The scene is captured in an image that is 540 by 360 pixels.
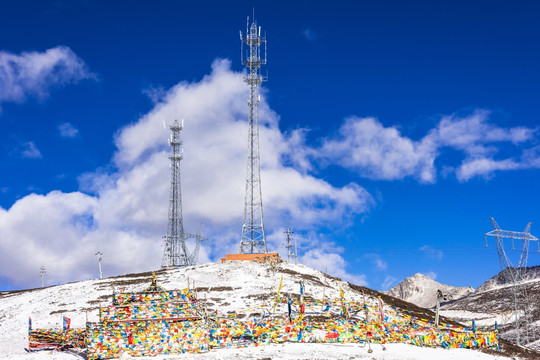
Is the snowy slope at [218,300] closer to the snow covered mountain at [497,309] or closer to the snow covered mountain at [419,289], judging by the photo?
the snow covered mountain at [497,309]

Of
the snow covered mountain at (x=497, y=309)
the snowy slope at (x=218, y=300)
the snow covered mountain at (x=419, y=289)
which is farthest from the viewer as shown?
the snow covered mountain at (x=419, y=289)

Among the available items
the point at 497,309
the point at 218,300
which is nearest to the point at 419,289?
the point at 497,309

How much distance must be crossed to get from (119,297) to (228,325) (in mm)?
8576

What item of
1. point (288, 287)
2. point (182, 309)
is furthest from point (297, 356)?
point (288, 287)

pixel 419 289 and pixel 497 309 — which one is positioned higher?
pixel 419 289

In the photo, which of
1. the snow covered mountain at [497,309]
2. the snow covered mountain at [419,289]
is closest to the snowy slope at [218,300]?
the snow covered mountain at [497,309]

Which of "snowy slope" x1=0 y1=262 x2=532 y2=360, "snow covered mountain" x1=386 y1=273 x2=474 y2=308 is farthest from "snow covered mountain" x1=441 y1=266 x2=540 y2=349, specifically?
"snow covered mountain" x1=386 y1=273 x2=474 y2=308

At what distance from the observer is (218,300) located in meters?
52.2

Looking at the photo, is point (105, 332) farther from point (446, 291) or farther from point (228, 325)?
point (446, 291)

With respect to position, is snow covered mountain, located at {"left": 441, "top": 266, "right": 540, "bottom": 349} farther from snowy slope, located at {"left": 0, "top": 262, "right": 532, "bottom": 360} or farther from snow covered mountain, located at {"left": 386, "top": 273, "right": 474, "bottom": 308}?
snow covered mountain, located at {"left": 386, "top": 273, "right": 474, "bottom": 308}

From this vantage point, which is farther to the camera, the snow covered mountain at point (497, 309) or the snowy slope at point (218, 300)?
the snow covered mountain at point (497, 309)

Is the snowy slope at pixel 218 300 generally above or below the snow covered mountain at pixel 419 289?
below

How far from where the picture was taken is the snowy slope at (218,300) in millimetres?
34031

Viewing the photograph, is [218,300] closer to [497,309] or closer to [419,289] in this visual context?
[497,309]
